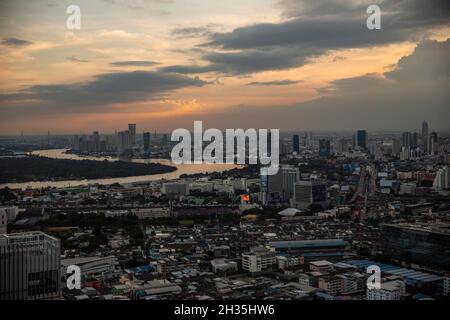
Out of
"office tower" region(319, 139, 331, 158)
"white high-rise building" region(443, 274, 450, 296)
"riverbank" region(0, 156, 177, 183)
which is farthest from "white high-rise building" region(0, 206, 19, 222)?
"office tower" region(319, 139, 331, 158)

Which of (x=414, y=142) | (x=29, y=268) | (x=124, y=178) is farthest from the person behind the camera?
(x=124, y=178)

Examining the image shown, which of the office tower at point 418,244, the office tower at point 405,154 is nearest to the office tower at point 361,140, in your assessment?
the office tower at point 405,154

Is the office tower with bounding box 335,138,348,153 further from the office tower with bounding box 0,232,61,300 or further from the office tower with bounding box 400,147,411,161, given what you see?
the office tower with bounding box 0,232,61,300

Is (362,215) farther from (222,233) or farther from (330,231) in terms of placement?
(222,233)

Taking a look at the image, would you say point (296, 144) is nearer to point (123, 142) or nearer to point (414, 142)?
point (414, 142)

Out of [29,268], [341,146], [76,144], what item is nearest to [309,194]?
[29,268]
